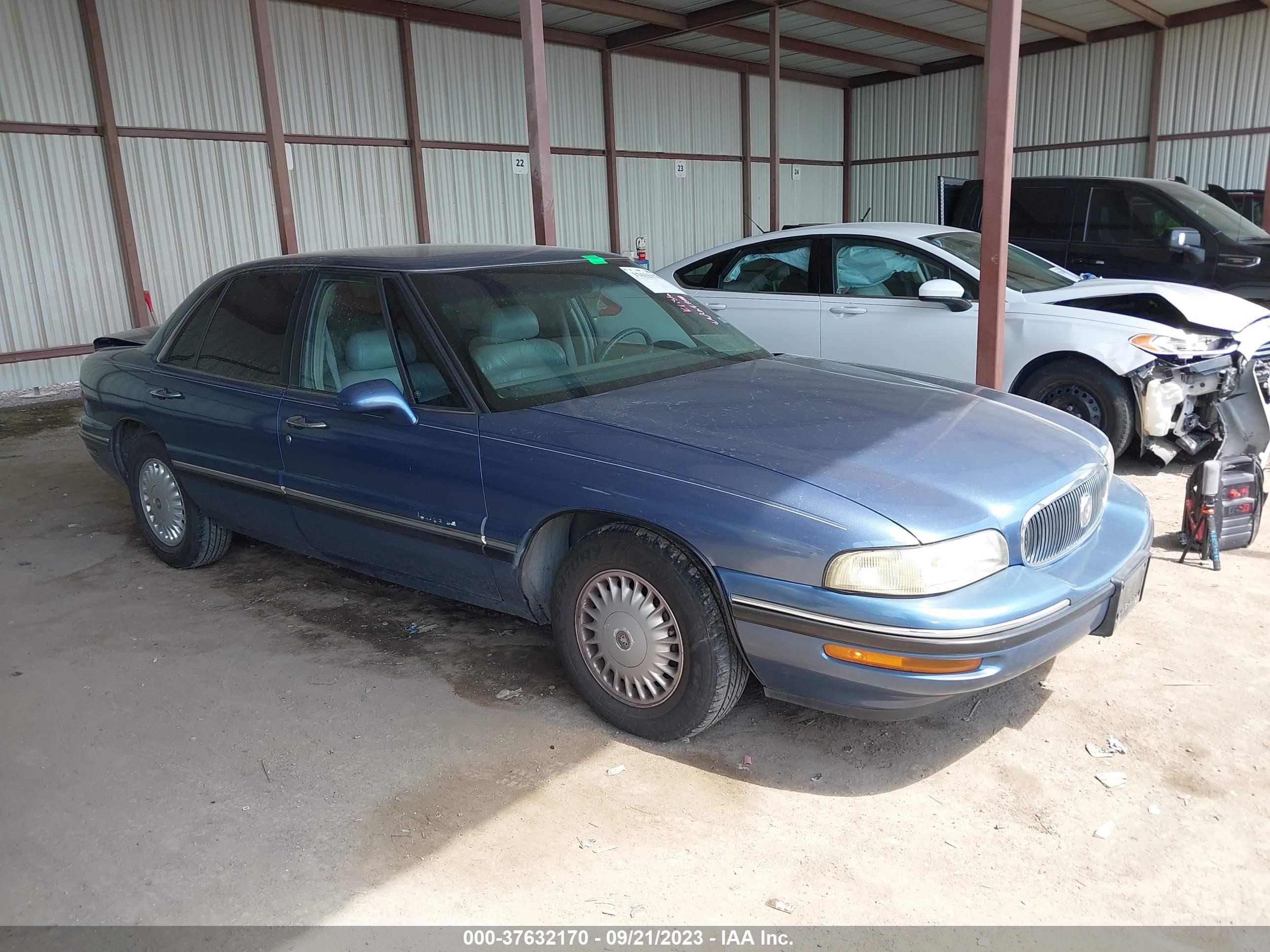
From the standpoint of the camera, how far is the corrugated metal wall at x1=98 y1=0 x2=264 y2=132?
1049 centimetres

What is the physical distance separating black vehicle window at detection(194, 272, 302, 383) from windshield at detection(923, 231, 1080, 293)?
13.7ft

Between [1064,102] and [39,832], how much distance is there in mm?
18754

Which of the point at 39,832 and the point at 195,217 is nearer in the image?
the point at 39,832

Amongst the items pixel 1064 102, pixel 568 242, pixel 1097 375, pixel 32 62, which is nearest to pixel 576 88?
pixel 568 242

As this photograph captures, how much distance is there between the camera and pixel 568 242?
1505 centimetres

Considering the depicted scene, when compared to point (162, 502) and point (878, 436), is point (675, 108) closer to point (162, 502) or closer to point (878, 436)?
point (162, 502)

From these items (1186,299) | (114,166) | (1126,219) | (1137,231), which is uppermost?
(114,166)

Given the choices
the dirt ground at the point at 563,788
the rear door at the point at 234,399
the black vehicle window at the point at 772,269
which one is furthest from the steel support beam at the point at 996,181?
the rear door at the point at 234,399

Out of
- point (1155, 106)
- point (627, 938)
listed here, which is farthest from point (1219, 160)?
point (627, 938)

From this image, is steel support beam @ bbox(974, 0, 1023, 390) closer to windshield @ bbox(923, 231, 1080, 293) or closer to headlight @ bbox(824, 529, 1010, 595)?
windshield @ bbox(923, 231, 1080, 293)

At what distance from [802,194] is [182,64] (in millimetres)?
12298

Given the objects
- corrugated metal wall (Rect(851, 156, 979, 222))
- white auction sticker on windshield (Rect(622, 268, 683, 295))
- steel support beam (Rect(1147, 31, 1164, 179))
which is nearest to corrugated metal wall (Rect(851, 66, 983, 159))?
corrugated metal wall (Rect(851, 156, 979, 222))

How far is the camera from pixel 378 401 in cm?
332

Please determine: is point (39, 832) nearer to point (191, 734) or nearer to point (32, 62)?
point (191, 734)
